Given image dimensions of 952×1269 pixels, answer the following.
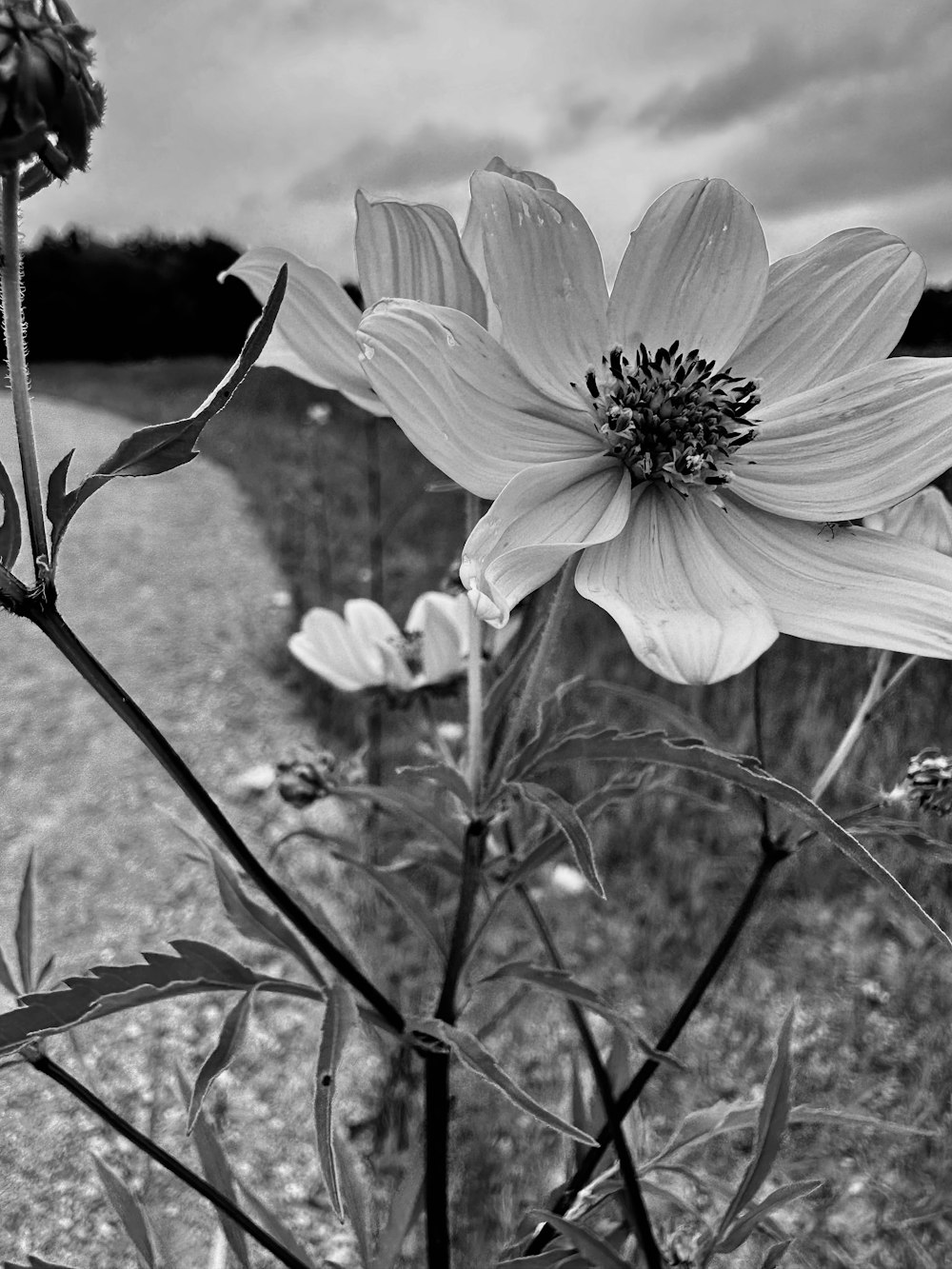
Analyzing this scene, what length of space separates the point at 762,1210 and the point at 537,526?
0.33 m

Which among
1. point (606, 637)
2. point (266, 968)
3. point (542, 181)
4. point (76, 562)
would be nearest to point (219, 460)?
point (76, 562)

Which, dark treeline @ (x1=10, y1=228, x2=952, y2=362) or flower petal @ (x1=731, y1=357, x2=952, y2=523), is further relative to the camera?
dark treeline @ (x1=10, y1=228, x2=952, y2=362)

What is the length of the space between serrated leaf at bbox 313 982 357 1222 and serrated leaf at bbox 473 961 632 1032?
0.20 ft

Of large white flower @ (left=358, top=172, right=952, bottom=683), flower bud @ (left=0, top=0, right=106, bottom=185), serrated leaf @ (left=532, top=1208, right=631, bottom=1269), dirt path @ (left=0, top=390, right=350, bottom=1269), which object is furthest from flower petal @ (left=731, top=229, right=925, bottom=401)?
dirt path @ (left=0, top=390, right=350, bottom=1269)

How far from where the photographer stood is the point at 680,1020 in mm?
448

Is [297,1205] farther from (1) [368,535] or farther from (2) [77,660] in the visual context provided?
(1) [368,535]

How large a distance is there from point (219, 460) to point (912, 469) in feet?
12.2

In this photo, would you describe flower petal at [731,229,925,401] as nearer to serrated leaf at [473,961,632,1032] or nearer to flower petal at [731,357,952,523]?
flower petal at [731,357,952,523]

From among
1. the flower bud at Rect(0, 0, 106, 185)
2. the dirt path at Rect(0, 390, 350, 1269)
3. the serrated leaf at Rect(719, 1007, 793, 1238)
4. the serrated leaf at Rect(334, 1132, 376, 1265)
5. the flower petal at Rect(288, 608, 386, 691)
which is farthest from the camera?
the dirt path at Rect(0, 390, 350, 1269)

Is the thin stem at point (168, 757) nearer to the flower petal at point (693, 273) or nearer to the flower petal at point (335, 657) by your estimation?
the flower petal at point (693, 273)

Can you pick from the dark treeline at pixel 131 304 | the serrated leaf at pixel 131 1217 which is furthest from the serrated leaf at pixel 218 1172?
the dark treeline at pixel 131 304

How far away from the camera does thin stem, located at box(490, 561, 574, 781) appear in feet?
1.07

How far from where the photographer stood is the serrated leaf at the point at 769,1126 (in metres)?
0.47

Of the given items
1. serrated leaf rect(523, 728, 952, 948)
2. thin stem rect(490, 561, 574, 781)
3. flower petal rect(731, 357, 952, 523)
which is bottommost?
serrated leaf rect(523, 728, 952, 948)
